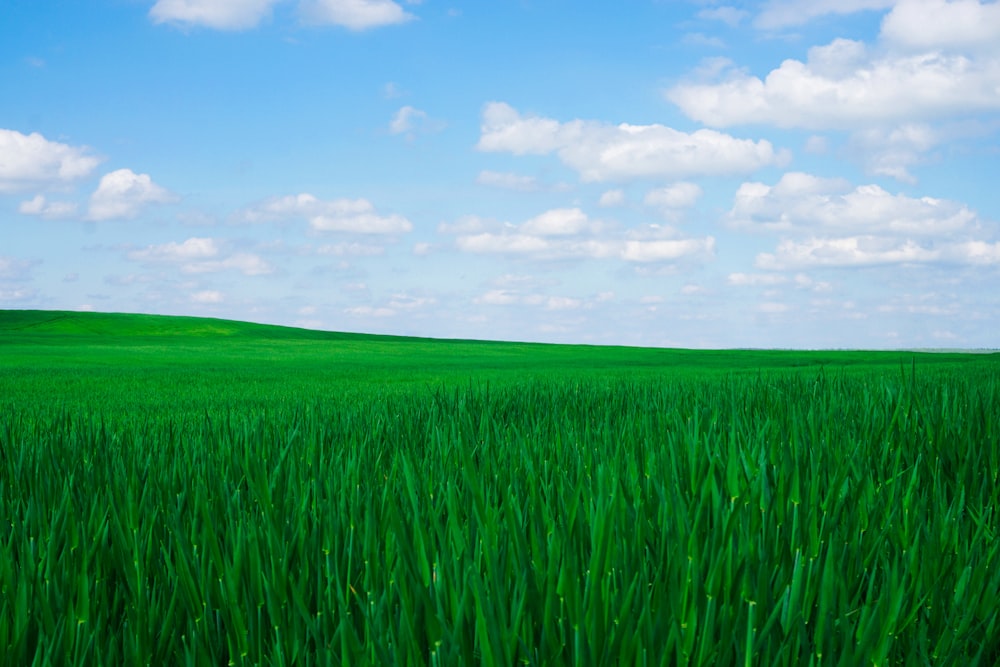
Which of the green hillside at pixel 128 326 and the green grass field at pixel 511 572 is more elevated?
the green hillside at pixel 128 326

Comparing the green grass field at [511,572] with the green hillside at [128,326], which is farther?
the green hillside at [128,326]

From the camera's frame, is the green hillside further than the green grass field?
Yes

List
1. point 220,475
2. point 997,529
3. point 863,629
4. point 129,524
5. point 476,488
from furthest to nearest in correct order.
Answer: point 220,475, point 997,529, point 129,524, point 476,488, point 863,629

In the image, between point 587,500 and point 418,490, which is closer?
point 587,500

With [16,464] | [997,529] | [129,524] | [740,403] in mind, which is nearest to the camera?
[129,524]

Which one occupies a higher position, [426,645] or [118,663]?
[426,645]

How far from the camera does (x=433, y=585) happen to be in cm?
142

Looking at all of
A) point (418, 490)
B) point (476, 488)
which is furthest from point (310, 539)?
point (418, 490)

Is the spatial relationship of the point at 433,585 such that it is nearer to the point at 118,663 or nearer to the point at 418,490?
the point at 118,663

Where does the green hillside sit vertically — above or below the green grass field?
above

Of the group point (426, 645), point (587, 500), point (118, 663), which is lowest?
point (118, 663)

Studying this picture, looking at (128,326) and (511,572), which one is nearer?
(511,572)

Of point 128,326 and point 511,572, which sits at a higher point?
point 128,326

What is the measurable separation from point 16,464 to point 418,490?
1726mm
